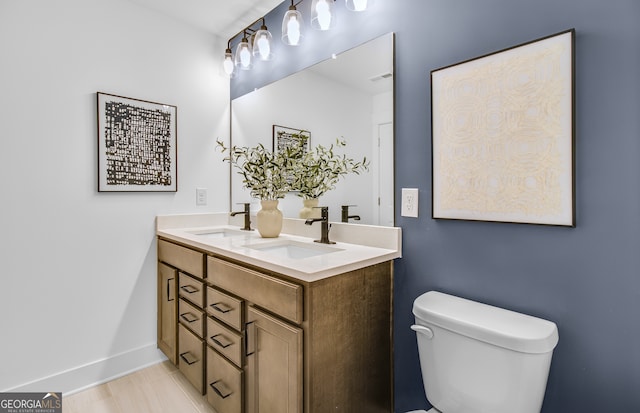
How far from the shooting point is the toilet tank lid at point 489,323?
95 cm

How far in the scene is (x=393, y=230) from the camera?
1.48m

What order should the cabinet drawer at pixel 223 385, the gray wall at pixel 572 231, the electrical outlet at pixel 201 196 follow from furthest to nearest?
1. the electrical outlet at pixel 201 196
2. the cabinet drawer at pixel 223 385
3. the gray wall at pixel 572 231

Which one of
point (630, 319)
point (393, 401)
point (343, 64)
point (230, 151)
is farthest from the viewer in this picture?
point (230, 151)

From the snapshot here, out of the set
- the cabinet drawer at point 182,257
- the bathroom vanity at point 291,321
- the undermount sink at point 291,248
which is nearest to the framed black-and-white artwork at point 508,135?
the bathroom vanity at point 291,321

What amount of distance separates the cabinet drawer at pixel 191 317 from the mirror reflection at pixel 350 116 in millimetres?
765

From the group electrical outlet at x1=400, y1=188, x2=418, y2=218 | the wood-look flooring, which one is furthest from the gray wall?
the wood-look flooring

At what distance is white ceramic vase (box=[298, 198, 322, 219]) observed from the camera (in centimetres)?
189

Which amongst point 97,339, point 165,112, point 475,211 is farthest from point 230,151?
point 475,211

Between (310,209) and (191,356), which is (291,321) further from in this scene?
(191,356)

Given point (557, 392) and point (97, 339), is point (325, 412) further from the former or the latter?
point (97, 339)

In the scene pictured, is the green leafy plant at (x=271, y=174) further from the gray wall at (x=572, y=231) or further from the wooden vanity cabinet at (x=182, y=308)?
the gray wall at (x=572, y=231)

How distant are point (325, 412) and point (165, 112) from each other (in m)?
2.03

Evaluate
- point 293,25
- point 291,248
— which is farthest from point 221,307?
point 293,25

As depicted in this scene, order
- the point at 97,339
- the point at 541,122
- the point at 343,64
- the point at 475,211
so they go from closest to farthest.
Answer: the point at 541,122 → the point at 475,211 → the point at 343,64 → the point at 97,339
